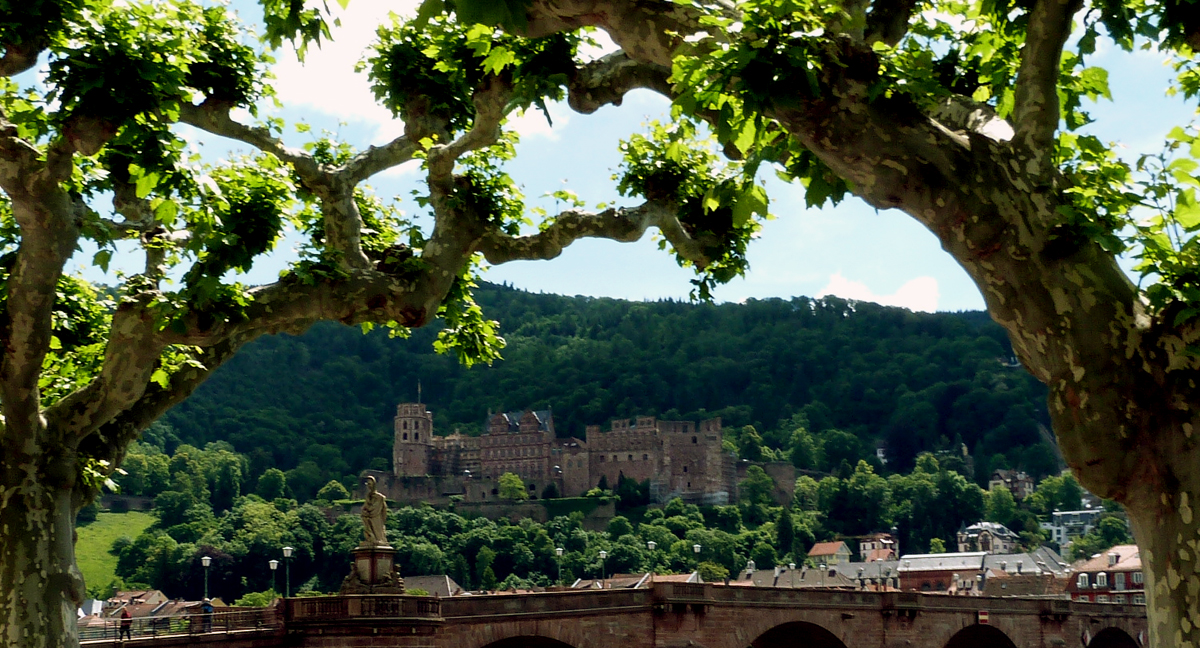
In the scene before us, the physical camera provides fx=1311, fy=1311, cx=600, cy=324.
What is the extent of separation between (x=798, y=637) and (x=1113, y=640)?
23653 mm

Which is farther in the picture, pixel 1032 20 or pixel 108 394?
pixel 108 394

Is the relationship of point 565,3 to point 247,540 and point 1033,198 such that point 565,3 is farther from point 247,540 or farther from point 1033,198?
point 247,540

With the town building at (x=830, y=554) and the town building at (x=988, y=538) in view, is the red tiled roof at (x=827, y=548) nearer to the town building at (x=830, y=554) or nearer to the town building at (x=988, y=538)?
the town building at (x=830, y=554)

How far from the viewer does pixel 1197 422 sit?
4.95m

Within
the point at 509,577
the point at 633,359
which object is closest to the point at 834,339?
the point at 633,359

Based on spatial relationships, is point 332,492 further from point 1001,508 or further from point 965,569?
point 1001,508

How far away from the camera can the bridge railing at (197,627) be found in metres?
27.3

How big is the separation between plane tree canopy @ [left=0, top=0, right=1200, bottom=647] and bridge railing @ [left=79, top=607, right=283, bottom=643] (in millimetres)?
15711

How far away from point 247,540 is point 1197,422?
112 metres

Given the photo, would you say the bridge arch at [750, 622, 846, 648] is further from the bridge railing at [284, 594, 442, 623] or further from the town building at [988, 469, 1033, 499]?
the town building at [988, 469, 1033, 499]

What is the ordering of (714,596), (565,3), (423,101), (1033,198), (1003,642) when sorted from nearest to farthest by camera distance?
(1033,198) < (565,3) < (423,101) < (714,596) < (1003,642)

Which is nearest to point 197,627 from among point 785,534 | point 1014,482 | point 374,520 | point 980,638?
point 374,520

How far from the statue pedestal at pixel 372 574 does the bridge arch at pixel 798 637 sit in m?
16.4

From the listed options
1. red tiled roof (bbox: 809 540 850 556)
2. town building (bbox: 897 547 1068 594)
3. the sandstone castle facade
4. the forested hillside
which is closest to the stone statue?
town building (bbox: 897 547 1068 594)
